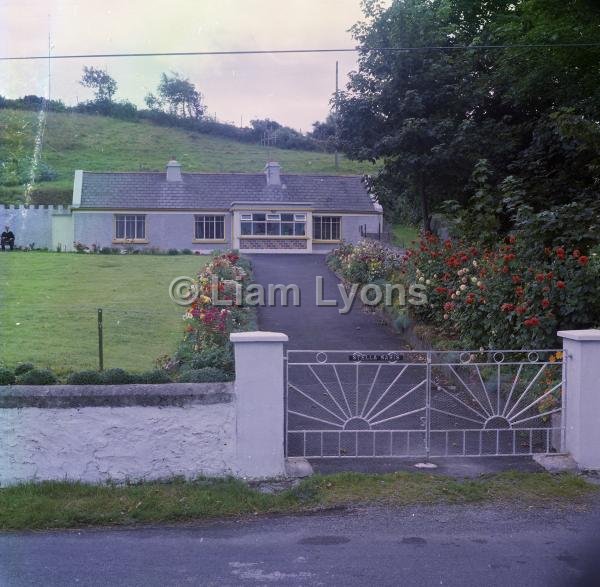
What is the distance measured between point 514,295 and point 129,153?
14.6 metres

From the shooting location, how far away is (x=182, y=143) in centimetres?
2023

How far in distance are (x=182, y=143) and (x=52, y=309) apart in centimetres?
727

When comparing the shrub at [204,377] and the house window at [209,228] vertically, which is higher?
the house window at [209,228]

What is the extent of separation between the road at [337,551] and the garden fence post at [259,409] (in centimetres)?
79

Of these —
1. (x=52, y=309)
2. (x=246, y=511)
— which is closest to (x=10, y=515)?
(x=246, y=511)

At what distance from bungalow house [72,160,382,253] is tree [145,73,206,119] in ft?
7.10

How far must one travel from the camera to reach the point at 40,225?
2181 cm

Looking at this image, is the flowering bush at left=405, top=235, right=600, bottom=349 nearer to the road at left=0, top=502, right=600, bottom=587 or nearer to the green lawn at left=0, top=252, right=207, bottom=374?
the road at left=0, top=502, right=600, bottom=587

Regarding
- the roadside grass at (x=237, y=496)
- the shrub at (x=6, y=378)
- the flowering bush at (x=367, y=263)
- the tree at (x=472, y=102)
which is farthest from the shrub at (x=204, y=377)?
the flowering bush at (x=367, y=263)

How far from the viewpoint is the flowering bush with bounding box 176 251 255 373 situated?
29.0ft

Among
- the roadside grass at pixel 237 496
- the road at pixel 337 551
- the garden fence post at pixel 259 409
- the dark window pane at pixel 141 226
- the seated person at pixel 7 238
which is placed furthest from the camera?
the dark window pane at pixel 141 226

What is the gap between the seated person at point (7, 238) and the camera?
21241 millimetres

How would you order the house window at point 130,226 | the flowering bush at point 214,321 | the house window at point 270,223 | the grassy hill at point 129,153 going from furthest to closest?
the house window at point 130,226
the house window at point 270,223
the grassy hill at point 129,153
the flowering bush at point 214,321

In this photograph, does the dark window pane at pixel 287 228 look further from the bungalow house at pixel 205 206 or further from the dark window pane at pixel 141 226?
the dark window pane at pixel 141 226
